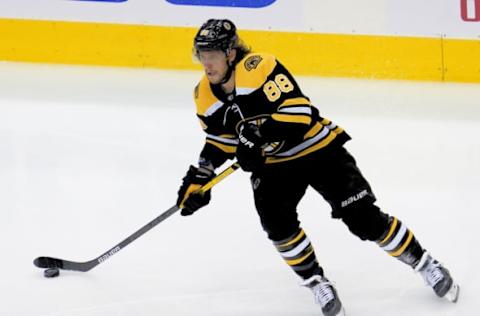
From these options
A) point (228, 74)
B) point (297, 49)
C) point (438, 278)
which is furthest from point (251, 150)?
point (297, 49)

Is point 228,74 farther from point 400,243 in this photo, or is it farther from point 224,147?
point 400,243

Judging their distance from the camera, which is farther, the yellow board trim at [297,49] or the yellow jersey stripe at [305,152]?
the yellow board trim at [297,49]

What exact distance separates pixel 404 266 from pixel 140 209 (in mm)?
1177

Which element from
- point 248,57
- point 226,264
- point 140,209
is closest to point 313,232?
point 226,264

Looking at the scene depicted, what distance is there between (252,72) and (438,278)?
0.88 m

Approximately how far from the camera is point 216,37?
2477 mm

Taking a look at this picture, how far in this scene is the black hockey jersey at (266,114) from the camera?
2.46 m

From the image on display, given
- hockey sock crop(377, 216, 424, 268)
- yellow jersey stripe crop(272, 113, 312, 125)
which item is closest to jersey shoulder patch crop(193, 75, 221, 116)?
yellow jersey stripe crop(272, 113, 312, 125)

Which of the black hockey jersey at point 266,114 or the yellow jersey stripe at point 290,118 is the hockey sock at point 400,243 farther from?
the yellow jersey stripe at point 290,118

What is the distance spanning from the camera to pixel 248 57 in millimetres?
2545

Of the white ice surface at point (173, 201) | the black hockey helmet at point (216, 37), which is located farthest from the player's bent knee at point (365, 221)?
the black hockey helmet at point (216, 37)

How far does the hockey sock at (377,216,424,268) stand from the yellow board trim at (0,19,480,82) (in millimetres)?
2860

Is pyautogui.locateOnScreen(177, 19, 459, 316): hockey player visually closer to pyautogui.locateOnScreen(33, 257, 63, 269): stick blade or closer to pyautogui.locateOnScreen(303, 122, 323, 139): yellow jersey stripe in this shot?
pyautogui.locateOnScreen(303, 122, 323, 139): yellow jersey stripe

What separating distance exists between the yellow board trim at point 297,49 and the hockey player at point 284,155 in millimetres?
2755
